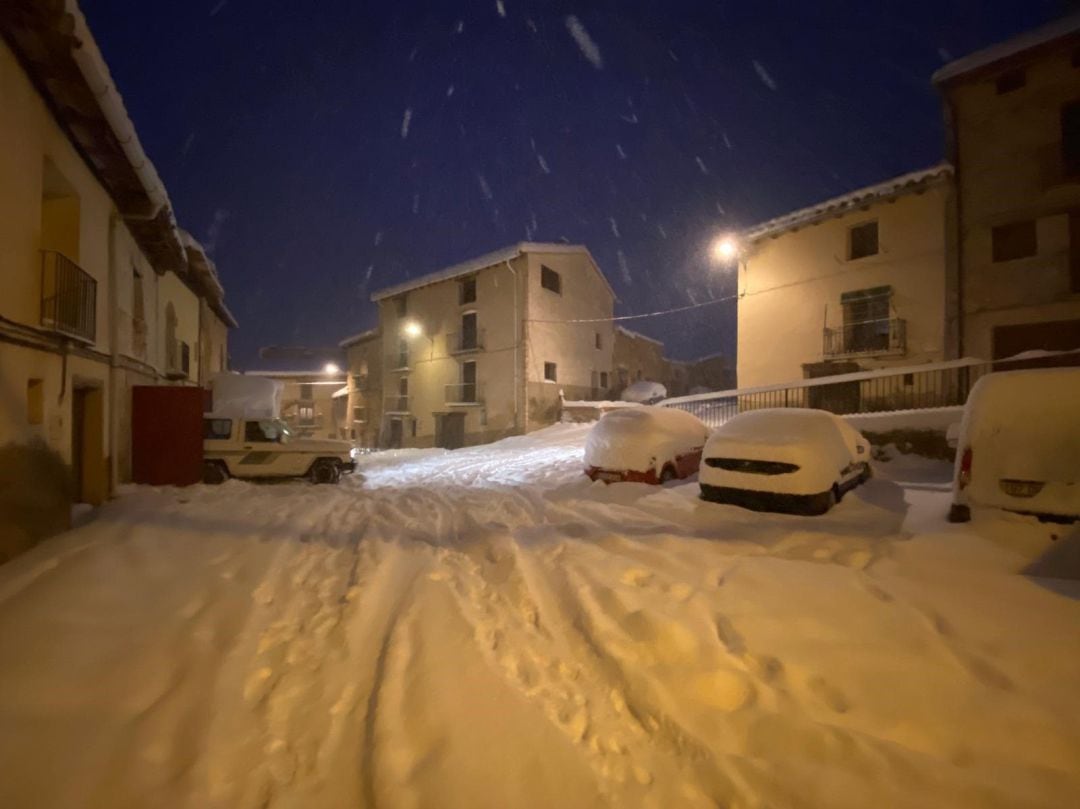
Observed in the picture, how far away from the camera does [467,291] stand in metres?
27.7

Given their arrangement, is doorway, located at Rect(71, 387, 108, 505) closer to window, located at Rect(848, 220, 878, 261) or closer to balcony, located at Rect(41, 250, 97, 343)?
balcony, located at Rect(41, 250, 97, 343)

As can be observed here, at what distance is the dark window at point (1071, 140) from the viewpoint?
1359 centimetres

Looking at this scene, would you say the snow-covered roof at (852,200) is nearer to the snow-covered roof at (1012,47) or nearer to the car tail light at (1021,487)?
the snow-covered roof at (1012,47)

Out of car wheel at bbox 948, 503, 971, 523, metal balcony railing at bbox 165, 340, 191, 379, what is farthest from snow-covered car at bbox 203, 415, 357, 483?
car wheel at bbox 948, 503, 971, 523

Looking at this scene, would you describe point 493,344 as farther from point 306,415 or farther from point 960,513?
point 960,513

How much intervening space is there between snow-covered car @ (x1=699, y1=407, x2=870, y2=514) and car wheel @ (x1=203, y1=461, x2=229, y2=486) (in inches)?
401

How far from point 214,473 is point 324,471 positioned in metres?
2.23

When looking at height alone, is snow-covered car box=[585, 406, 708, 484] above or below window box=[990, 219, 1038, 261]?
below

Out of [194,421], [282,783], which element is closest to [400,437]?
[194,421]

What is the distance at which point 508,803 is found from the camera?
2062 millimetres

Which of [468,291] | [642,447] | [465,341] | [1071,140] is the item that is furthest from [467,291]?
[1071,140]

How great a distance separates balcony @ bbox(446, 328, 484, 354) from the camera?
86.5 feet

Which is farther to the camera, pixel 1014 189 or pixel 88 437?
pixel 1014 189

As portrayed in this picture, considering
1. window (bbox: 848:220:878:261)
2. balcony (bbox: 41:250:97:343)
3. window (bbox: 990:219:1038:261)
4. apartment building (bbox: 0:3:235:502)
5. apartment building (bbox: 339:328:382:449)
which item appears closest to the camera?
apartment building (bbox: 0:3:235:502)
